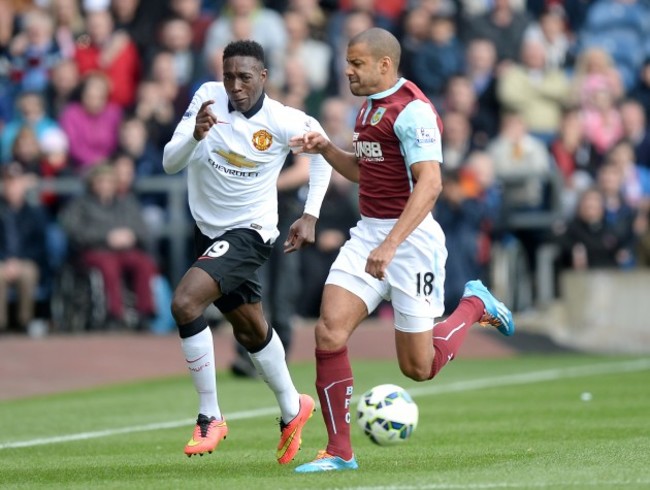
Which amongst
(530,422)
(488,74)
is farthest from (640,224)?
(530,422)

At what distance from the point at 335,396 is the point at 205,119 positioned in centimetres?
177

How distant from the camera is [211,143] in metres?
10.1

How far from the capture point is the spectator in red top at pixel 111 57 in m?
20.7

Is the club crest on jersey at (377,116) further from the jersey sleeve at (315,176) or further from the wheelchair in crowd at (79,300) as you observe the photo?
the wheelchair in crowd at (79,300)

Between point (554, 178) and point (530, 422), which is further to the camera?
point (554, 178)

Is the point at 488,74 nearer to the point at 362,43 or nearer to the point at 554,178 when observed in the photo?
the point at 554,178

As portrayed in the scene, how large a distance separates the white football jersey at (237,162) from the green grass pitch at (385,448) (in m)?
1.52

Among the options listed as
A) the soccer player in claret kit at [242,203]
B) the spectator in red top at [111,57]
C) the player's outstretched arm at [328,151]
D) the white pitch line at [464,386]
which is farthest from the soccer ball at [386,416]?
the spectator in red top at [111,57]

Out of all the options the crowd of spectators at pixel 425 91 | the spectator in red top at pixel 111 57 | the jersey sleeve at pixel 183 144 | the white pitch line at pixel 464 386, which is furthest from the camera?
the spectator in red top at pixel 111 57

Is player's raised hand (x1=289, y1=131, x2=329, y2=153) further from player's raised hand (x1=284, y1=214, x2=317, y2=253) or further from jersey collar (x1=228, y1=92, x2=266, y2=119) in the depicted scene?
jersey collar (x1=228, y1=92, x2=266, y2=119)

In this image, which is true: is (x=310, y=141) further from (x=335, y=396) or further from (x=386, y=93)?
(x=335, y=396)

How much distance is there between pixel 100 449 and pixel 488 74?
485 inches

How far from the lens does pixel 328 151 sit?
31.6 ft

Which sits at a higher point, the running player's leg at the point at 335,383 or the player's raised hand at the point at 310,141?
the player's raised hand at the point at 310,141
